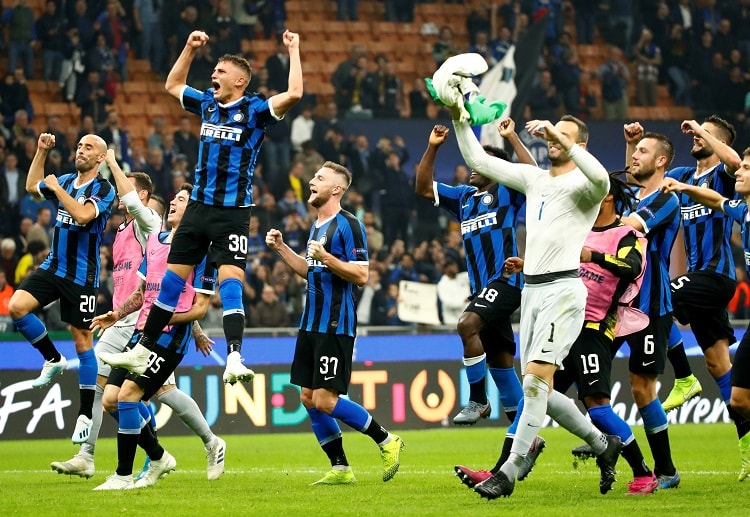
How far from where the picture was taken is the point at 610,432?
9188 mm

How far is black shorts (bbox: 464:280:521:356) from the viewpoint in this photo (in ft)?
33.5

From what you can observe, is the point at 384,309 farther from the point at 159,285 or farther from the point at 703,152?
the point at 703,152

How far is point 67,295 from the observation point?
11.7m

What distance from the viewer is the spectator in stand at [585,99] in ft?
80.0

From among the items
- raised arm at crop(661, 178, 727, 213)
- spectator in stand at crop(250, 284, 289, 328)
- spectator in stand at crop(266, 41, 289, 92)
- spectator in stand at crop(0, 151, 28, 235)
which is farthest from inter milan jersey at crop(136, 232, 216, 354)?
spectator in stand at crop(266, 41, 289, 92)

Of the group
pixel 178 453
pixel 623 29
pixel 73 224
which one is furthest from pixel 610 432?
pixel 623 29

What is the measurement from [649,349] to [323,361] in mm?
2579

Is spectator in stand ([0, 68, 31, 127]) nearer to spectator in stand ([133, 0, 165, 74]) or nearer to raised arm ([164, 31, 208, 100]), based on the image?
spectator in stand ([133, 0, 165, 74])

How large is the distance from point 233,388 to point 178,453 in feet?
7.73

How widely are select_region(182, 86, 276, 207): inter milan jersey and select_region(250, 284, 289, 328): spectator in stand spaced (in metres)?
9.02

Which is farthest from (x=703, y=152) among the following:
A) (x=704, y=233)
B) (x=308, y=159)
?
(x=308, y=159)

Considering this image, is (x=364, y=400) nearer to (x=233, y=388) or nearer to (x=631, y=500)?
(x=233, y=388)

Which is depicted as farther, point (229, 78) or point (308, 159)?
point (308, 159)

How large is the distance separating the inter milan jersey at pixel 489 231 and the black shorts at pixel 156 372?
2568 mm
